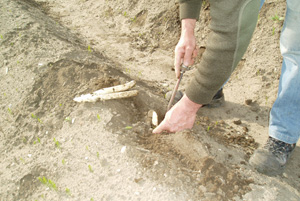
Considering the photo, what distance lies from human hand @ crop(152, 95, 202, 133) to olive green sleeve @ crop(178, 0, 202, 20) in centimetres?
82

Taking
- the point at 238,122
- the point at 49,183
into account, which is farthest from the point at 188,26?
the point at 49,183

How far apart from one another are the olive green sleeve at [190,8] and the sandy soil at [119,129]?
1.08m

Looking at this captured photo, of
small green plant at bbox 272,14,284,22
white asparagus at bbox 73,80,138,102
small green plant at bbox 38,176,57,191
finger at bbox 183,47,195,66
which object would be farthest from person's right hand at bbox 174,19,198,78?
small green plant at bbox 272,14,284,22

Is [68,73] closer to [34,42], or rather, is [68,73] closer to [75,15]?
[34,42]

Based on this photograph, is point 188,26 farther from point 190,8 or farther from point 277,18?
point 277,18

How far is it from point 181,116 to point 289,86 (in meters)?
0.97

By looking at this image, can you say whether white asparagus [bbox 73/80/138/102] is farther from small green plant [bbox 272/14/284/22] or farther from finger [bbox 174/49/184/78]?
small green plant [bbox 272/14/284/22]

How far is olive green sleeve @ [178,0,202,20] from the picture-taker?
7.16ft

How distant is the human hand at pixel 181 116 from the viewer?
197cm

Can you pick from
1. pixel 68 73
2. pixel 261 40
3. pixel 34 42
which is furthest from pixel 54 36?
pixel 261 40

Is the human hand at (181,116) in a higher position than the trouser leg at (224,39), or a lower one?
lower

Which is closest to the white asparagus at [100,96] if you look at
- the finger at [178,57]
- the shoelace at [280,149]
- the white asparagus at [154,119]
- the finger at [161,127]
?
the white asparagus at [154,119]

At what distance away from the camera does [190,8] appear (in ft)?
7.23

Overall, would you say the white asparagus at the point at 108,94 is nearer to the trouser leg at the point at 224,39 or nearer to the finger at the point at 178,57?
the finger at the point at 178,57
